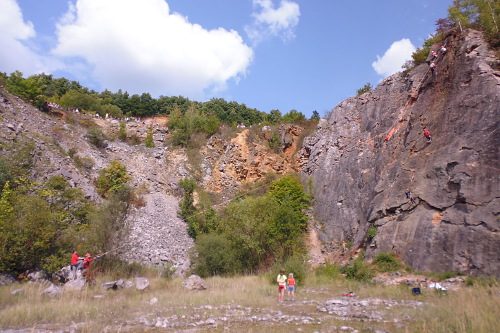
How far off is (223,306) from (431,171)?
13.5 meters

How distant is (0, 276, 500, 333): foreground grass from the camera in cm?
752

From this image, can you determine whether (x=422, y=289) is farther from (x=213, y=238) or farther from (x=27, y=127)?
(x=27, y=127)

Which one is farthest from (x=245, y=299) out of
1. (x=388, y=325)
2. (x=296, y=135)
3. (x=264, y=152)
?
(x=296, y=135)

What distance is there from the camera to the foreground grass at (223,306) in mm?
7516

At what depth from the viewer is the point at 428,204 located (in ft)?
53.4

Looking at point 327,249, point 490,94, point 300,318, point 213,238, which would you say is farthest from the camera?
point 327,249

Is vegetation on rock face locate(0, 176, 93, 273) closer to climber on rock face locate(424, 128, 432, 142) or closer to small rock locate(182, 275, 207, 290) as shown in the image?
small rock locate(182, 275, 207, 290)

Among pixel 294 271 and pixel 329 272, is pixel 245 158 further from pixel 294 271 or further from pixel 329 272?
pixel 294 271

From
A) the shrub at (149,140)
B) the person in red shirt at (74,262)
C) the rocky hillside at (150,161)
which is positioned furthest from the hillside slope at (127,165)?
the person in red shirt at (74,262)

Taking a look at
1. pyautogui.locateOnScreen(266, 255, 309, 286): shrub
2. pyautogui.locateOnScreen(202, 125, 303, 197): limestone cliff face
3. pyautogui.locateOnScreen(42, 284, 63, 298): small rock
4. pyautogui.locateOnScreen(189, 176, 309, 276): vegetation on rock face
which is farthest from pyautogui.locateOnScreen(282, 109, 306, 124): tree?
pyautogui.locateOnScreen(42, 284, 63, 298): small rock

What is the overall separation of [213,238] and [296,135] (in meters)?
23.3

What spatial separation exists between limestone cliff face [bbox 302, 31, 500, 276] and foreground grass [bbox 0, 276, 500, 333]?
299 cm

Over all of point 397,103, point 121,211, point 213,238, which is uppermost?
point 397,103

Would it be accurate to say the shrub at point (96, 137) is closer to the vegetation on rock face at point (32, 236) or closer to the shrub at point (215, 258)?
the vegetation on rock face at point (32, 236)
